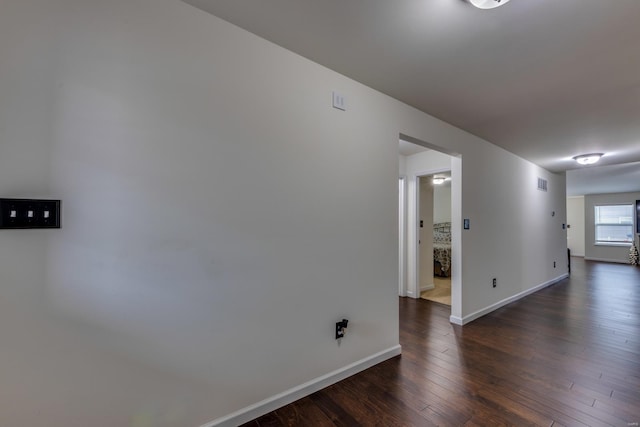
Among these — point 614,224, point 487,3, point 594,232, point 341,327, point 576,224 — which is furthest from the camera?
point 576,224

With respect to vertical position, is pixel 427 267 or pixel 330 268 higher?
pixel 330 268

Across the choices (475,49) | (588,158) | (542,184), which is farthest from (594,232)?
(475,49)

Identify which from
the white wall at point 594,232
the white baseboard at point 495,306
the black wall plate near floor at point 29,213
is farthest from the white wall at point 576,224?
the black wall plate near floor at point 29,213

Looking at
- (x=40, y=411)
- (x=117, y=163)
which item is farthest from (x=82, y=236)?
(x=40, y=411)

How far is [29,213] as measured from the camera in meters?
1.10

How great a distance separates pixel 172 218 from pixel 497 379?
2.59 meters

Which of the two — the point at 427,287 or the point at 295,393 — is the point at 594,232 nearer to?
the point at 427,287

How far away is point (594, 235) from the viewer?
30.6 feet

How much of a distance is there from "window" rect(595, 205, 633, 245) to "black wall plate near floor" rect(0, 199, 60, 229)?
13372 mm

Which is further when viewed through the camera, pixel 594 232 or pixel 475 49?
pixel 594 232

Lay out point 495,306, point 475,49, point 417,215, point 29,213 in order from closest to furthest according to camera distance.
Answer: point 29,213 → point 475,49 → point 495,306 → point 417,215

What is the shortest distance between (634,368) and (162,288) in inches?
144

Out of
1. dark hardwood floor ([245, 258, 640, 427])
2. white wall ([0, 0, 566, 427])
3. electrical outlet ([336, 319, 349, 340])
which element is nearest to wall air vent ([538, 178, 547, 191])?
dark hardwood floor ([245, 258, 640, 427])

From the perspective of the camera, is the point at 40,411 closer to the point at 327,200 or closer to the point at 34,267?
the point at 34,267
